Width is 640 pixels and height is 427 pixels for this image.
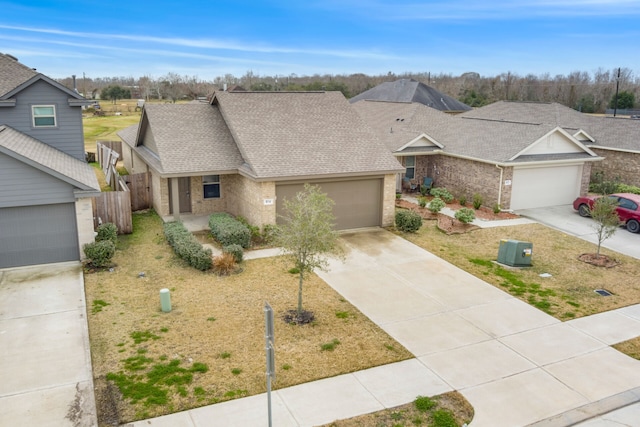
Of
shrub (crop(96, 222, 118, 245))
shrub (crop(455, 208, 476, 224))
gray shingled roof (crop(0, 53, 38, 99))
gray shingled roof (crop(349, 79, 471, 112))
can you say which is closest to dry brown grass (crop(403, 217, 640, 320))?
shrub (crop(455, 208, 476, 224))

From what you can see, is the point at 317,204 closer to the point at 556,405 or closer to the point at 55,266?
the point at 556,405

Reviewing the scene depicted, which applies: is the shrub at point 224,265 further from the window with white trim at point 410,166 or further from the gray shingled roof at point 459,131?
the window with white trim at point 410,166

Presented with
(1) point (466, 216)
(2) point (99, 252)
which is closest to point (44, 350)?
(2) point (99, 252)

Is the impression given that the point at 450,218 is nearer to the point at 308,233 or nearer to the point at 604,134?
the point at 308,233

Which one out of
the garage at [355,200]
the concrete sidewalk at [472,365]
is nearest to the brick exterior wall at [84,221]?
the garage at [355,200]

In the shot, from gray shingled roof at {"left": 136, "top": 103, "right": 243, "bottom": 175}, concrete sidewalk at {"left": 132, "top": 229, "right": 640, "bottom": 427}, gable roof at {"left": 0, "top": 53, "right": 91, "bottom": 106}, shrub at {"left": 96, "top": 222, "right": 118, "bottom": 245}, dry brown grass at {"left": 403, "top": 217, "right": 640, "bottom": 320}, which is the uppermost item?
gable roof at {"left": 0, "top": 53, "right": 91, "bottom": 106}

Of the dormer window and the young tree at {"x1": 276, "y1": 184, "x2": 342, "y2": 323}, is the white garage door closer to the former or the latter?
the young tree at {"x1": 276, "y1": 184, "x2": 342, "y2": 323}
